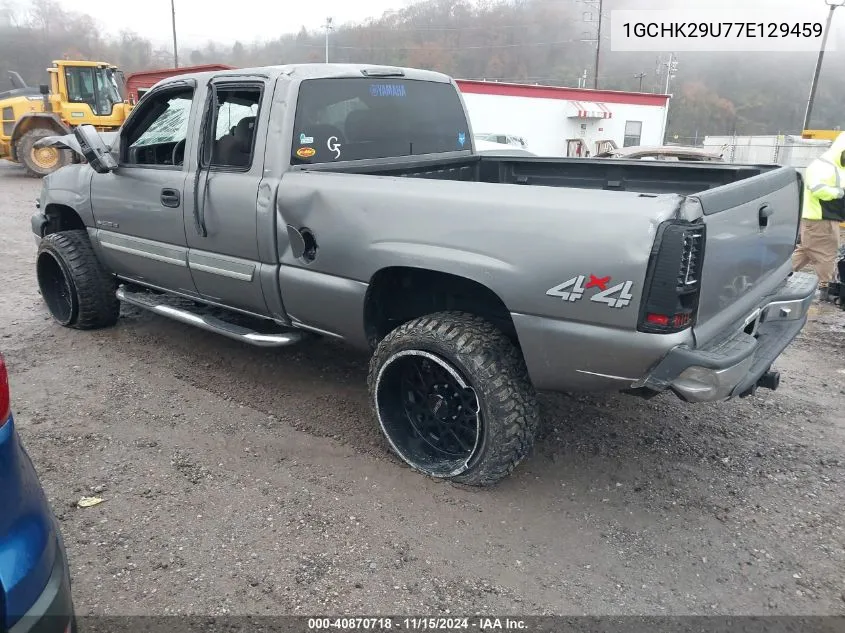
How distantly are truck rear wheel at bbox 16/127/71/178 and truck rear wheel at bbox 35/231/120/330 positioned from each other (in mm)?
13574

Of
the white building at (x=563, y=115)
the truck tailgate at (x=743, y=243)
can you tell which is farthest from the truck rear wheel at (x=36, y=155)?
the truck tailgate at (x=743, y=243)

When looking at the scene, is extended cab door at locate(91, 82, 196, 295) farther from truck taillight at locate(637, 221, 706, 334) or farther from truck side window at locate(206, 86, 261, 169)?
truck taillight at locate(637, 221, 706, 334)

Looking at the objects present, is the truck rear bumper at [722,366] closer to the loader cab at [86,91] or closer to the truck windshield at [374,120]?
the truck windshield at [374,120]

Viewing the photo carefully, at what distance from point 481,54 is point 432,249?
108 meters

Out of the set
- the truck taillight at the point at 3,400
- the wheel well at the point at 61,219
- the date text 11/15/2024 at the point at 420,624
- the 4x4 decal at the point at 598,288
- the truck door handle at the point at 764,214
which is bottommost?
the date text 11/15/2024 at the point at 420,624

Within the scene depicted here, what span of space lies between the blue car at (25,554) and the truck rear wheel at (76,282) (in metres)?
3.62

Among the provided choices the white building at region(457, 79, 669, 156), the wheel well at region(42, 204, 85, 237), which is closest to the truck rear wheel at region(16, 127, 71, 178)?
the wheel well at region(42, 204, 85, 237)

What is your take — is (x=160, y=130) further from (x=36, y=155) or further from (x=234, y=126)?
(x=36, y=155)

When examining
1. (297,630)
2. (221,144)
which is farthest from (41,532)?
(221,144)

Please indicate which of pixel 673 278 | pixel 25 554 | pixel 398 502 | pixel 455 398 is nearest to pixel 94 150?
pixel 455 398

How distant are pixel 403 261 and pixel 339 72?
1502mm

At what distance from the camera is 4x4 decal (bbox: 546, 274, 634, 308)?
253cm

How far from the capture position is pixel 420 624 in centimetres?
247

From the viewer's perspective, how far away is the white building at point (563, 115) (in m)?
29.8
